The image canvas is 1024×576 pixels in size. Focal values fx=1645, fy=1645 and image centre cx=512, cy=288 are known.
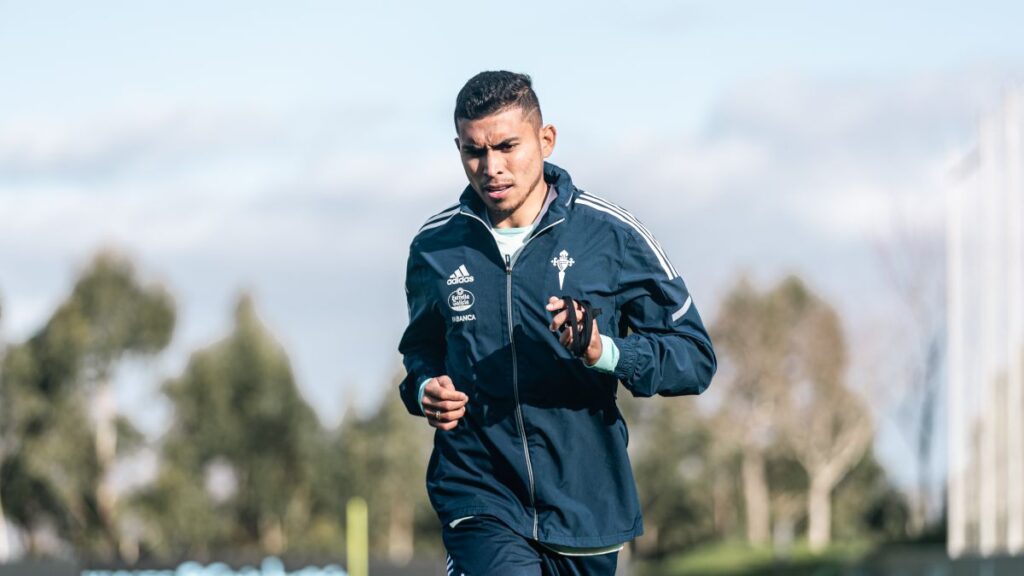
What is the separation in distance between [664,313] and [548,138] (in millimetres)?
729

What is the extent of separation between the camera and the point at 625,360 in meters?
5.28

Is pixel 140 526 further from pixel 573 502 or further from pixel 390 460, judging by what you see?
pixel 573 502

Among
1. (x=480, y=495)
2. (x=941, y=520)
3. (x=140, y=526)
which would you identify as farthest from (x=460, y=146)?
(x=140, y=526)

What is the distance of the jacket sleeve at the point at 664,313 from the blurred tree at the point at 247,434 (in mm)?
41715

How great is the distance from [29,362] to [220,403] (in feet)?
18.4

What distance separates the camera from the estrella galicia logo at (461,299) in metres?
5.52

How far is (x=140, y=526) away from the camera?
44312 millimetres

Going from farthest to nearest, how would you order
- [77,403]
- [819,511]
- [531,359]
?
[819,511] → [77,403] → [531,359]

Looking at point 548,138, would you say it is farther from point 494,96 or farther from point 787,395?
point 787,395

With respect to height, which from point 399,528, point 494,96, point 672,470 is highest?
point 494,96

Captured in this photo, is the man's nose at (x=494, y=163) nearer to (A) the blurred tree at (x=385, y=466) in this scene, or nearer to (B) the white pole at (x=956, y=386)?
(B) the white pole at (x=956, y=386)

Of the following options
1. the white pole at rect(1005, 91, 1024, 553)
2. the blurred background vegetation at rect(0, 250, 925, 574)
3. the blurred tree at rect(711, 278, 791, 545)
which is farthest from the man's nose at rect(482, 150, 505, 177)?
the blurred tree at rect(711, 278, 791, 545)

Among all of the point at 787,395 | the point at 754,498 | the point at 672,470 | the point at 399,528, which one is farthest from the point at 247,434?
the point at 787,395

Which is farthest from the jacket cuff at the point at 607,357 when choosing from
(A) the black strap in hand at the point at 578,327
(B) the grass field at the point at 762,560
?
(B) the grass field at the point at 762,560
